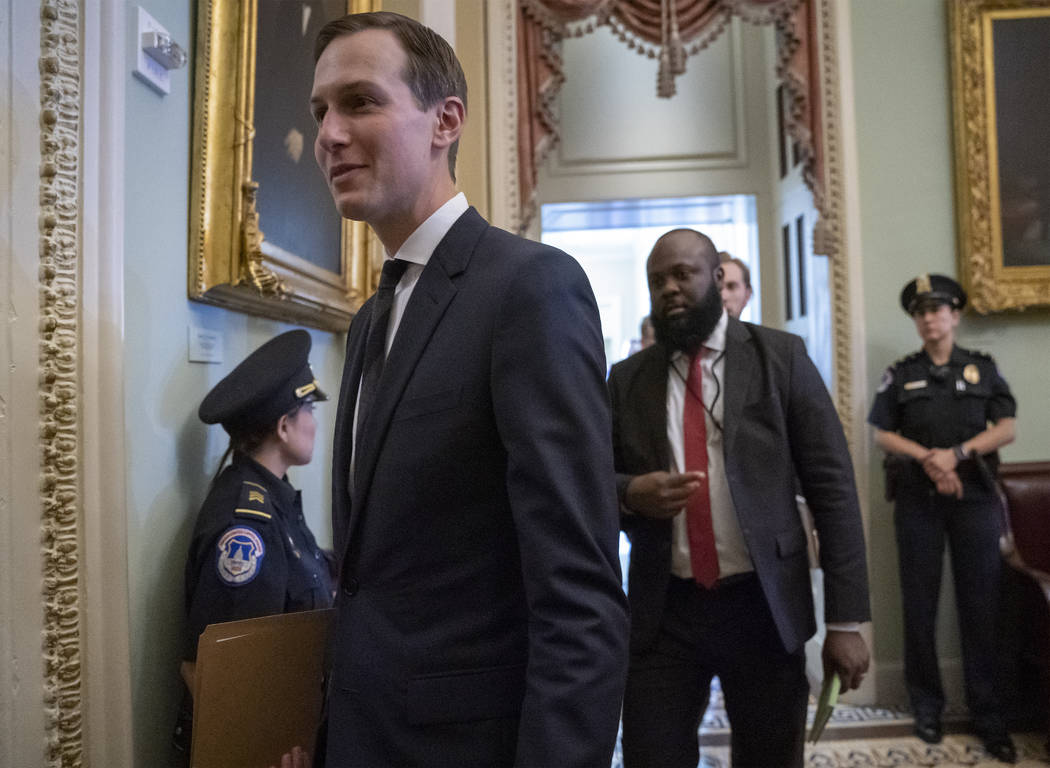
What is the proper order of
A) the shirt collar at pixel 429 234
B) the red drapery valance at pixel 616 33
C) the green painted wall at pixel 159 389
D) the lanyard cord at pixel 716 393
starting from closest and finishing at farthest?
the shirt collar at pixel 429 234
the green painted wall at pixel 159 389
the lanyard cord at pixel 716 393
the red drapery valance at pixel 616 33

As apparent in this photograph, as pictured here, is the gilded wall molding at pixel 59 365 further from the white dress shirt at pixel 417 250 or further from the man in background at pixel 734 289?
the man in background at pixel 734 289

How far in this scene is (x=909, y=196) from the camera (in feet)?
14.4

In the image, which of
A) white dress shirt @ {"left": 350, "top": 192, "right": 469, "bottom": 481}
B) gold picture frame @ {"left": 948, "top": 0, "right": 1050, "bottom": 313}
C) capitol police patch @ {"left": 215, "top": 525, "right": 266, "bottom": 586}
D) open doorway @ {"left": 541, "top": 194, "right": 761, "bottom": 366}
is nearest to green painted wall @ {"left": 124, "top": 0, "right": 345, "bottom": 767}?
capitol police patch @ {"left": 215, "top": 525, "right": 266, "bottom": 586}

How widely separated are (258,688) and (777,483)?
131 cm

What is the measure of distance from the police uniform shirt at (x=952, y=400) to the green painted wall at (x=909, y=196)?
345 millimetres

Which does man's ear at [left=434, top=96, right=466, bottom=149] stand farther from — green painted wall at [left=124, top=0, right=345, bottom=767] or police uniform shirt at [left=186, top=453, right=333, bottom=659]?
police uniform shirt at [left=186, top=453, right=333, bottom=659]

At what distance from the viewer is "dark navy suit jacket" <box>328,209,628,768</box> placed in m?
0.92

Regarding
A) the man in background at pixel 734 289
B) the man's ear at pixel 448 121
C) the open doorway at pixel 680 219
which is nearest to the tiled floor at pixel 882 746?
the man in background at pixel 734 289

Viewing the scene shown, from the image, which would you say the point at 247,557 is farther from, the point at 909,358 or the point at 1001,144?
the point at 1001,144

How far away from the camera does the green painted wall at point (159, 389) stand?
174cm

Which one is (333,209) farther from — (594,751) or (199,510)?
(594,751)

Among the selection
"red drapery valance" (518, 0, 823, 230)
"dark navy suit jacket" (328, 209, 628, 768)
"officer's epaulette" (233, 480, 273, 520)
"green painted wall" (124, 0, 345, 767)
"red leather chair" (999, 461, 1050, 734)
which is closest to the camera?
"dark navy suit jacket" (328, 209, 628, 768)

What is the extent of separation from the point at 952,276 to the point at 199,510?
397cm

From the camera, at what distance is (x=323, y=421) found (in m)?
3.04
